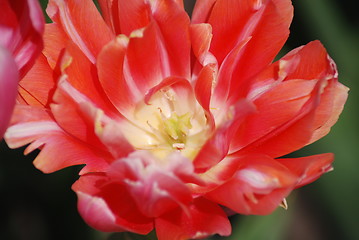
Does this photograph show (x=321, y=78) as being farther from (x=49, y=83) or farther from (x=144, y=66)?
(x=49, y=83)

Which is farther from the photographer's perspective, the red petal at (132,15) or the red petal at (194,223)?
the red petal at (132,15)

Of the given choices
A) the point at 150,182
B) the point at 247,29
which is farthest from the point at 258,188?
the point at 247,29

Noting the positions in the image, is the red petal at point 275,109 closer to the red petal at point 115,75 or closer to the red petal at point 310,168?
the red petal at point 310,168

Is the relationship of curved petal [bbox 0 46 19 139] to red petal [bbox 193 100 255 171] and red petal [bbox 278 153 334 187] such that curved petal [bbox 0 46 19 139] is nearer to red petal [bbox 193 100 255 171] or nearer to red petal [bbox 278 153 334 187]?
red petal [bbox 193 100 255 171]

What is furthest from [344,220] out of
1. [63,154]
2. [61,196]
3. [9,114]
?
[9,114]

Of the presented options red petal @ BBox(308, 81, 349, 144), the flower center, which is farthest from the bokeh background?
red petal @ BBox(308, 81, 349, 144)

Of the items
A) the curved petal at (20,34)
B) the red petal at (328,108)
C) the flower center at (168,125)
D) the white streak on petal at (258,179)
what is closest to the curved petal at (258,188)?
the white streak on petal at (258,179)
